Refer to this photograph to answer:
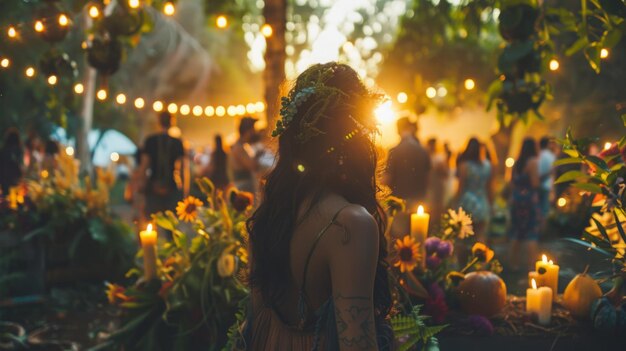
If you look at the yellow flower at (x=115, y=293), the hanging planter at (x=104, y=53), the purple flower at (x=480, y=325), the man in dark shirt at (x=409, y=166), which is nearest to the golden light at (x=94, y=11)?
the hanging planter at (x=104, y=53)

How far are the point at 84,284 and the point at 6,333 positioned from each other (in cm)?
172

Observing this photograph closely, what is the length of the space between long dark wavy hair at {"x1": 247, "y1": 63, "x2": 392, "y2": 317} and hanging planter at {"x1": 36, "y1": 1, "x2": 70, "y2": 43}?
298 centimetres

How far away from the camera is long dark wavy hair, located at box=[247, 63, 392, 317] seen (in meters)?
2.02

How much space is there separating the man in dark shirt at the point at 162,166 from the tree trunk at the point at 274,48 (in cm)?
135

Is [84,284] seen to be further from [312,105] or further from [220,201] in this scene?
[312,105]

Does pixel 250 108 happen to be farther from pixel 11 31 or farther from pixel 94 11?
pixel 11 31

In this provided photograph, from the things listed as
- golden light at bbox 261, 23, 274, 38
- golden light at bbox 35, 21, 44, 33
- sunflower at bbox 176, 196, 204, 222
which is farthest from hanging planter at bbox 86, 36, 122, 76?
golden light at bbox 261, 23, 274, 38

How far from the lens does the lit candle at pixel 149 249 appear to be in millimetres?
3900

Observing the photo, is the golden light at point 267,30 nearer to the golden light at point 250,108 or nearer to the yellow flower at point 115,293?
the yellow flower at point 115,293

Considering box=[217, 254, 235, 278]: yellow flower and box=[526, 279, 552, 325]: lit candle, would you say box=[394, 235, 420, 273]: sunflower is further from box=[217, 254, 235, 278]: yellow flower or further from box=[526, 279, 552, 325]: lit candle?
box=[217, 254, 235, 278]: yellow flower

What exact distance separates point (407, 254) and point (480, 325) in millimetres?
509

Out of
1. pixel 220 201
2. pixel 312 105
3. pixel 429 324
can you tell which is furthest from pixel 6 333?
pixel 312 105

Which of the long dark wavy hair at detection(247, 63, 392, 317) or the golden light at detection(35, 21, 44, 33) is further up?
the golden light at detection(35, 21, 44, 33)

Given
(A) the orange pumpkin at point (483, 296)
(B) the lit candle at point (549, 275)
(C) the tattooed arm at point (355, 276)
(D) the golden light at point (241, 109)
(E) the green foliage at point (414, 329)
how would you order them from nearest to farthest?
(C) the tattooed arm at point (355, 276), (E) the green foliage at point (414, 329), (A) the orange pumpkin at point (483, 296), (B) the lit candle at point (549, 275), (D) the golden light at point (241, 109)
